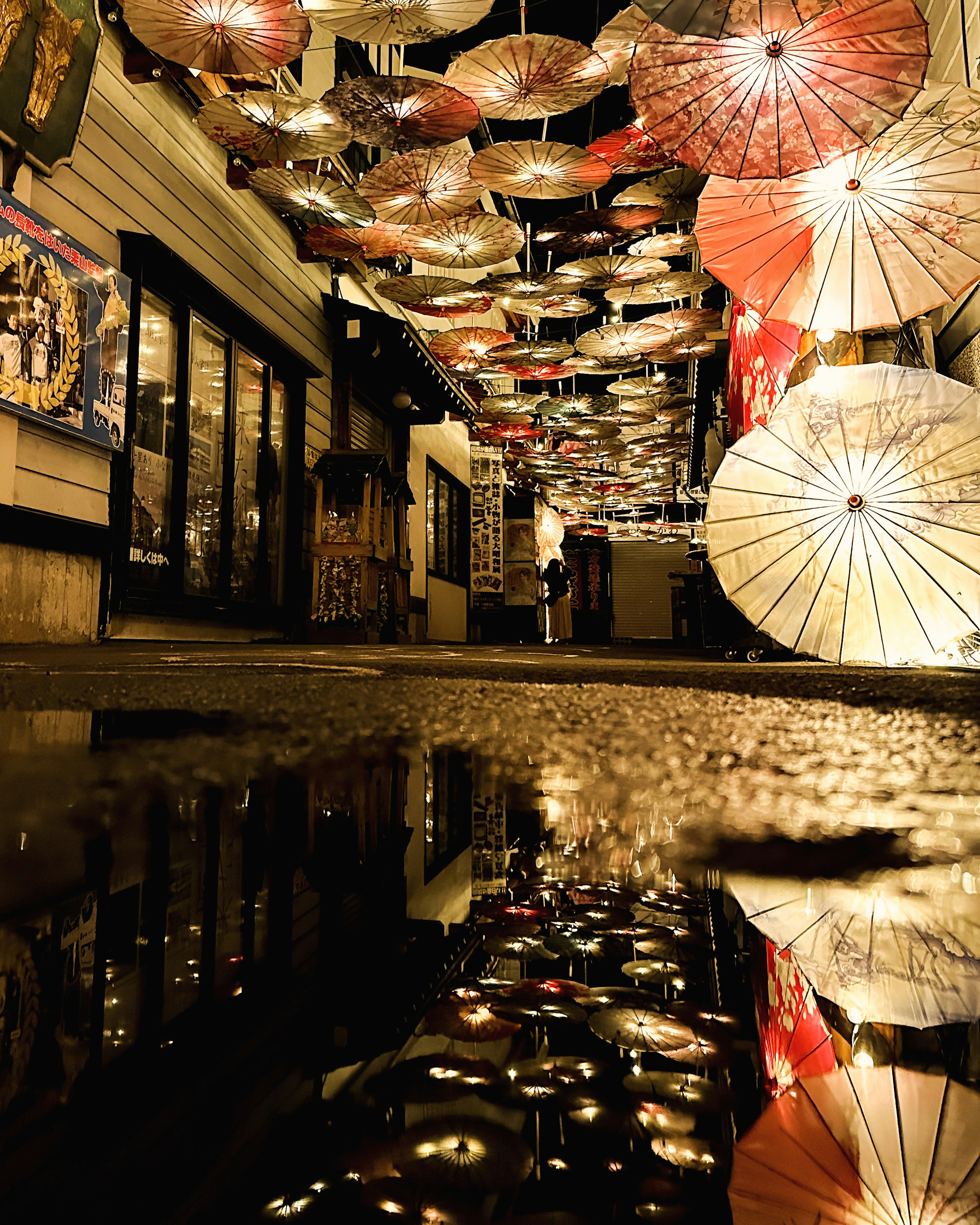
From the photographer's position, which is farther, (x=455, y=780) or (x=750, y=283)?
(x=750, y=283)

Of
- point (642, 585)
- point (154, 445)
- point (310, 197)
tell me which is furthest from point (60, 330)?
point (642, 585)

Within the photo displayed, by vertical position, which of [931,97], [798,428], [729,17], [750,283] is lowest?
[798,428]

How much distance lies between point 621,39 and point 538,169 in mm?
833

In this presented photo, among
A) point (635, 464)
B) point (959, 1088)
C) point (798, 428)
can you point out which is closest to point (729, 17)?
point (798, 428)

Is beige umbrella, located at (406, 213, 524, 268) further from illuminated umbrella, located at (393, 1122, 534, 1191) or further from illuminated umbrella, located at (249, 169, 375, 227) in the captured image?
illuminated umbrella, located at (393, 1122, 534, 1191)

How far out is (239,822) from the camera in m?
0.84

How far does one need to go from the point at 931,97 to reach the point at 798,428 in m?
1.64

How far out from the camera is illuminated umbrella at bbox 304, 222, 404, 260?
19.2ft

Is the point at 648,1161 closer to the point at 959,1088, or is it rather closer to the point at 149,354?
the point at 959,1088

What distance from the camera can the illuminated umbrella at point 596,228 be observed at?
18.0ft

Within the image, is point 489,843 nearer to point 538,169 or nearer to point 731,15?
point 731,15

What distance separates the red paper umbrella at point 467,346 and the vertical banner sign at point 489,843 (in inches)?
279

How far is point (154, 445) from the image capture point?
19.0ft

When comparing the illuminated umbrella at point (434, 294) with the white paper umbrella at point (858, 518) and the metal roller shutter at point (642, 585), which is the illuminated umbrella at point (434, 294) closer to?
the white paper umbrella at point (858, 518)
